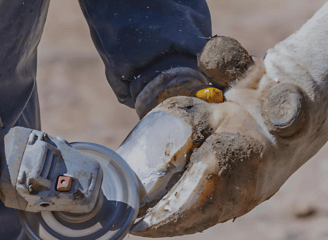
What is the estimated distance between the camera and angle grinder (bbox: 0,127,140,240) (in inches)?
35.9

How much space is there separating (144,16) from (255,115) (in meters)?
0.49

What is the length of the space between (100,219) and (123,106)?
2.41m

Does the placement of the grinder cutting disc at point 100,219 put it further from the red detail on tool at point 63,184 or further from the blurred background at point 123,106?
the blurred background at point 123,106

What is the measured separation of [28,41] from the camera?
4.10ft

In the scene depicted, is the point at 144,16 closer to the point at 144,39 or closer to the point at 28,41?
the point at 144,39

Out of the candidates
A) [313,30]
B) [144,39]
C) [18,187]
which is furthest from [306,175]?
[18,187]

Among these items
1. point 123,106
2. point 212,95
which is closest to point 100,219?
point 212,95

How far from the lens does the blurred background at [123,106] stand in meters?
2.48

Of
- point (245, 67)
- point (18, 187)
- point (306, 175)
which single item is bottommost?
point (306, 175)

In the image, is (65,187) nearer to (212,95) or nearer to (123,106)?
(212,95)

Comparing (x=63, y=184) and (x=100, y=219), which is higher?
(x=63, y=184)

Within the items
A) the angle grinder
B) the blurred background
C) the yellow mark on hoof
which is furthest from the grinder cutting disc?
the blurred background

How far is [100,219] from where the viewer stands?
101 cm

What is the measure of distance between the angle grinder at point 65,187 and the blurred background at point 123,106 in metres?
1.50
